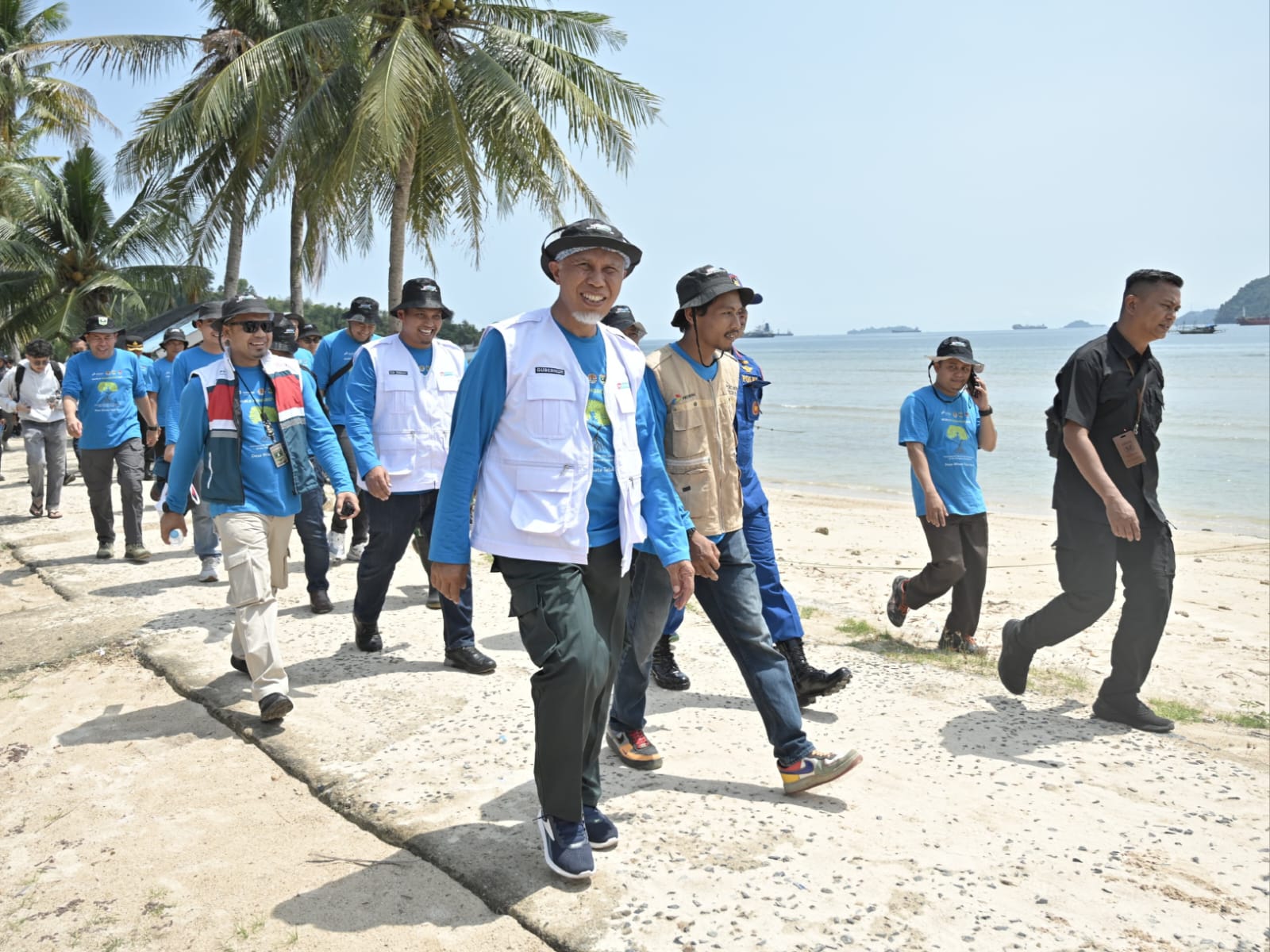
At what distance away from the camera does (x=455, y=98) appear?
1495 centimetres

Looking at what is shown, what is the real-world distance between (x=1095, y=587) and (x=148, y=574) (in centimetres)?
678

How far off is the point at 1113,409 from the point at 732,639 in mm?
2422

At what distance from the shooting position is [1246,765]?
181 inches

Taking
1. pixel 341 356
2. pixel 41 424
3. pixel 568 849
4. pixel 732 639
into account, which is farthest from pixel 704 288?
pixel 41 424

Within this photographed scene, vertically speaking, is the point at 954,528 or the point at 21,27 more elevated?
the point at 21,27

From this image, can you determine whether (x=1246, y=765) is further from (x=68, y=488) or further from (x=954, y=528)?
(x=68, y=488)

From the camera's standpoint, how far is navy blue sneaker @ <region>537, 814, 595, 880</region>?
3246mm

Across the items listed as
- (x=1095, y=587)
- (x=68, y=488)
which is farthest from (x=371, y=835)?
(x=68, y=488)

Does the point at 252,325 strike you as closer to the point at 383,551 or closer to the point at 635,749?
the point at 383,551

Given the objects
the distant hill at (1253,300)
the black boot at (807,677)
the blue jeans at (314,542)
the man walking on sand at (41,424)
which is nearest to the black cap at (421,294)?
the blue jeans at (314,542)

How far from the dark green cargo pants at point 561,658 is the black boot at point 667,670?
2.05 m

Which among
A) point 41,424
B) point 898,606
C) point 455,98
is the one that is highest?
point 455,98

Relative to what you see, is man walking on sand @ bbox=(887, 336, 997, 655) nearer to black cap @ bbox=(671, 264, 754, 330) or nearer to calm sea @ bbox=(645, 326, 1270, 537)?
black cap @ bbox=(671, 264, 754, 330)

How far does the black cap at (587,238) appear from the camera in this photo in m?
3.26
